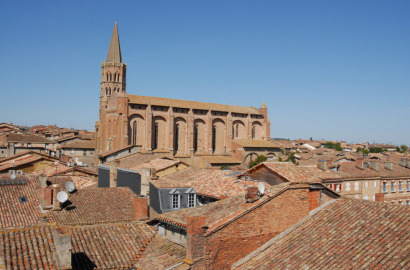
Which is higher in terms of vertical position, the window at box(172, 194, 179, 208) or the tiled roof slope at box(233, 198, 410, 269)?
the tiled roof slope at box(233, 198, 410, 269)

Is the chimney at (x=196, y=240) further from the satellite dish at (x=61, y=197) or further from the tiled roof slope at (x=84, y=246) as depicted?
the satellite dish at (x=61, y=197)

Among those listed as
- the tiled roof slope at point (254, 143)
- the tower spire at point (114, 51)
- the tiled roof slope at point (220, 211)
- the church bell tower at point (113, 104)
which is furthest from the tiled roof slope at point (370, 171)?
the tower spire at point (114, 51)

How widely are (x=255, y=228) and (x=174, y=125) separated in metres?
50.9

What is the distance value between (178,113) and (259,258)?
52.3 meters

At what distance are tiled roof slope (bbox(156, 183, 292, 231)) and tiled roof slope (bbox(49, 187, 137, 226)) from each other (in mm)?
5862

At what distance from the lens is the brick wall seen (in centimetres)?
998

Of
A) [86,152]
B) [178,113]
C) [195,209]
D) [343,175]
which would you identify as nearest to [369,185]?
[343,175]

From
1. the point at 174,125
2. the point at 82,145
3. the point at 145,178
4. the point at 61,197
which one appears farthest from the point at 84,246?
the point at 82,145

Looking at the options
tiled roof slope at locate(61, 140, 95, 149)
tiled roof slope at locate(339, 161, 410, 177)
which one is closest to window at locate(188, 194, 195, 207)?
tiled roof slope at locate(339, 161, 410, 177)

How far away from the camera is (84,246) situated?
11727mm

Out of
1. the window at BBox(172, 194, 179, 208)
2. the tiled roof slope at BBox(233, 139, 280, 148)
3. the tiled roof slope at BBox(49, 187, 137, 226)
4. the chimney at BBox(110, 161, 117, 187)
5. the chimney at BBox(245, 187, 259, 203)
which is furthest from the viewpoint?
the tiled roof slope at BBox(233, 139, 280, 148)

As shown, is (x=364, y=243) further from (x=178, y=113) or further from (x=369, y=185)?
(x=178, y=113)

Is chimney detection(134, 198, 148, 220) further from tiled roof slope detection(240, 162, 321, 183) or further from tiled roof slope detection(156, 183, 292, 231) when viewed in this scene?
tiled roof slope detection(240, 162, 321, 183)

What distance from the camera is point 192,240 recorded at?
9688mm
